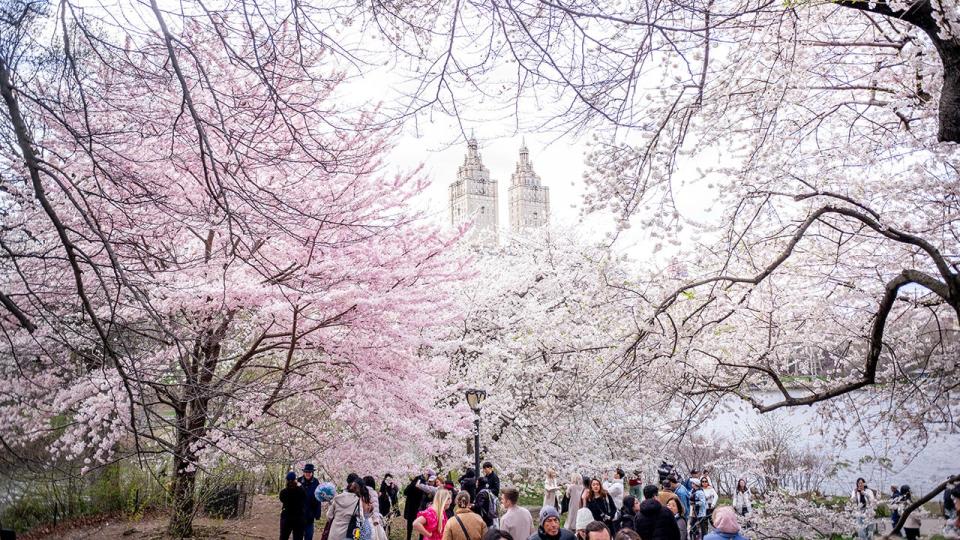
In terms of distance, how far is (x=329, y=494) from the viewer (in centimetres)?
748

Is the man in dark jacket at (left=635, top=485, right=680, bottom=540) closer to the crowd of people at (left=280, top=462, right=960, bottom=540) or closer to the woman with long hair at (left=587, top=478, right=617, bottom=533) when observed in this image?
the crowd of people at (left=280, top=462, right=960, bottom=540)

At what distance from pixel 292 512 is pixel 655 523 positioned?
5.06 m

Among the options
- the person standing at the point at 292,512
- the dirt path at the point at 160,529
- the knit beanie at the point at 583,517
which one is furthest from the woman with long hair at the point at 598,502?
the dirt path at the point at 160,529

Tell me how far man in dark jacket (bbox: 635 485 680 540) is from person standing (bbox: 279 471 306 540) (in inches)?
190

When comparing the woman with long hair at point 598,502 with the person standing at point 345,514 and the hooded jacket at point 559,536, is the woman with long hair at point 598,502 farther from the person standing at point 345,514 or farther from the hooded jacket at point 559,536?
the hooded jacket at point 559,536

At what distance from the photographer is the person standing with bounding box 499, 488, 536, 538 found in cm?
629

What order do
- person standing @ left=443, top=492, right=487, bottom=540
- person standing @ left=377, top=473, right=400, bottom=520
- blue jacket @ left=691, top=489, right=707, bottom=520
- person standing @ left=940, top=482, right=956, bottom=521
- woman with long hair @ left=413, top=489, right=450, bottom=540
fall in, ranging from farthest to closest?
person standing @ left=377, top=473, right=400, bottom=520 → blue jacket @ left=691, top=489, right=707, bottom=520 → woman with long hair @ left=413, top=489, right=450, bottom=540 → person standing @ left=940, top=482, right=956, bottom=521 → person standing @ left=443, top=492, right=487, bottom=540

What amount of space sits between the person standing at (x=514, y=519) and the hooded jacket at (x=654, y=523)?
103 centimetres

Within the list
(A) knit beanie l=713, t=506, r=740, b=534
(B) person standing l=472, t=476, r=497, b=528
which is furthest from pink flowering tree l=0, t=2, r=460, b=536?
(A) knit beanie l=713, t=506, r=740, b=534

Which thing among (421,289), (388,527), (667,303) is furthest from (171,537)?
(667,303)

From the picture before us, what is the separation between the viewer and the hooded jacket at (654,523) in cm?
650

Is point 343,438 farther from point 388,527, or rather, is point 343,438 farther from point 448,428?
point 388,527

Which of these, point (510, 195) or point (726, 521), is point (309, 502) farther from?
point (510, 195)

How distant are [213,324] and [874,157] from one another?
27.0 ft
